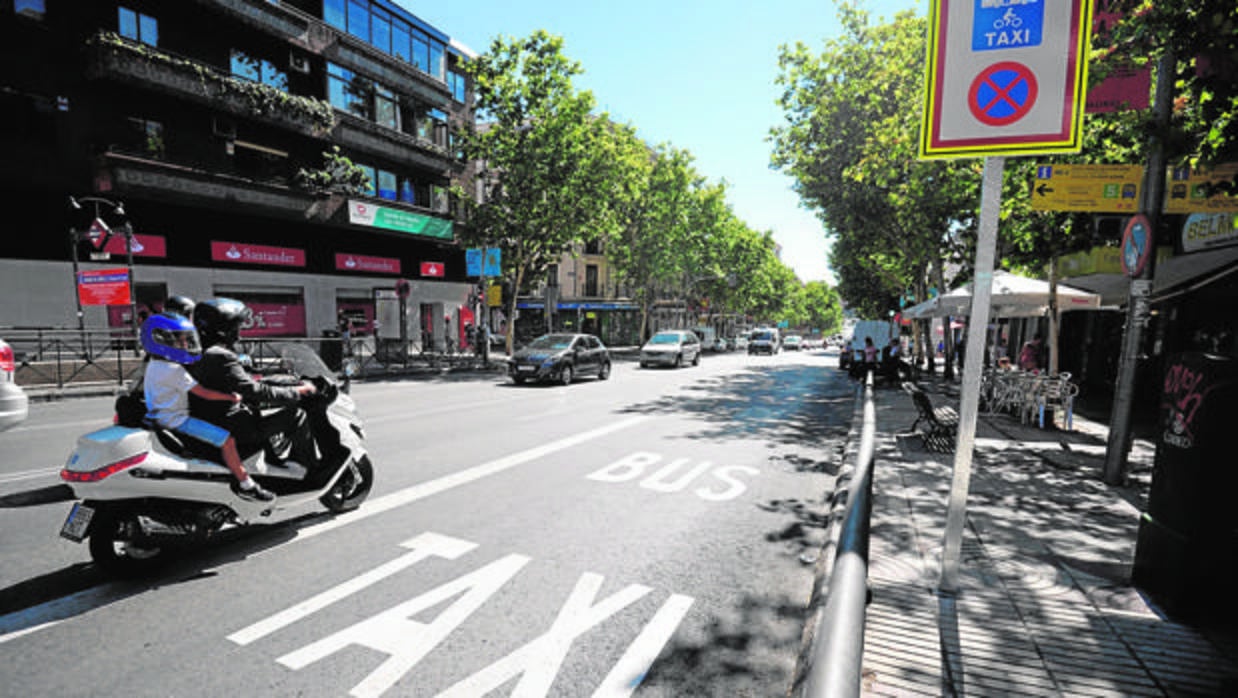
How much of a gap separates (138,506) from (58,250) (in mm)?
20199

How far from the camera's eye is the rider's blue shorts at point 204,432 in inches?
146

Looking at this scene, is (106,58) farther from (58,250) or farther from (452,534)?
(452,534)

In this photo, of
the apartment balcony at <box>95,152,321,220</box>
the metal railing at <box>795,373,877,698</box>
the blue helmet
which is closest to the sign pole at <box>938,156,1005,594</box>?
the metal railing at <box>795,373,877,698</box>

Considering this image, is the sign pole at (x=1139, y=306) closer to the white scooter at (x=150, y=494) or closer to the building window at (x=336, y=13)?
the white scooter at (x=150, y=494)

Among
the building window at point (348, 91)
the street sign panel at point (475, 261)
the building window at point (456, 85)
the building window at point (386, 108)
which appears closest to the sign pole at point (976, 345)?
the street sign panel at point (475, 261)

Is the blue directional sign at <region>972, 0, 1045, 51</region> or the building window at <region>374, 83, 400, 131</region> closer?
the blue directional sign at <region>972, 0, 1045, 51</region>

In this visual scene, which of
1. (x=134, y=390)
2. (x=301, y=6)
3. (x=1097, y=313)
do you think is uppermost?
(x=301, y=6)

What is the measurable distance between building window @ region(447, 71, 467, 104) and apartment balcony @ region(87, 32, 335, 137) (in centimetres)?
963

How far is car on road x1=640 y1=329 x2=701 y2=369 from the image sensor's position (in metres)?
23.9

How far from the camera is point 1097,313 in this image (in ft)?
55.5

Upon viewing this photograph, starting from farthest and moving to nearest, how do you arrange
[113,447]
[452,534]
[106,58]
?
1. [106,58]
2. [452,534]
3. [113,447]

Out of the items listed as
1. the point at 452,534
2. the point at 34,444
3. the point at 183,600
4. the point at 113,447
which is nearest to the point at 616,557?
the point at 452,534

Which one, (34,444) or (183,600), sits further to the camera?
(34,444)

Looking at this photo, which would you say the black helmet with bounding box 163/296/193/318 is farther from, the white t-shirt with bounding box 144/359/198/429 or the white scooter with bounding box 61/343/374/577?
the white scooter with bounding box 61/343/374/577
